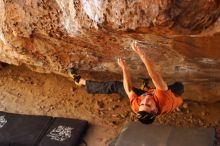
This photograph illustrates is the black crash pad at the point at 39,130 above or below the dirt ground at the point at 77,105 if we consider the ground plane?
below

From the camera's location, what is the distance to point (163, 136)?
4746mm

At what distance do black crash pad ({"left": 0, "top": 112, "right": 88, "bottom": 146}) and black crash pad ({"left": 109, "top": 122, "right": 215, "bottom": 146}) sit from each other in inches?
22.4

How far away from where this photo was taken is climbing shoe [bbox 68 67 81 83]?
16.1 feet

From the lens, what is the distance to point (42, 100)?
5.75m

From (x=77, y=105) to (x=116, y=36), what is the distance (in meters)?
1.71

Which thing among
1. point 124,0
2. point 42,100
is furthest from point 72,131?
point 124,0

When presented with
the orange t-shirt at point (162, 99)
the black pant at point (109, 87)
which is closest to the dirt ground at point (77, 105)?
the black pant at point (109, 87)

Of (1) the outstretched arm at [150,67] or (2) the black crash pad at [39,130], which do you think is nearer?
(1) the outstretched arm at [150,67]

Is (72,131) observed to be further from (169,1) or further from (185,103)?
(169,1)

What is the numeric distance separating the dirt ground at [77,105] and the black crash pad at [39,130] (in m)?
0.16

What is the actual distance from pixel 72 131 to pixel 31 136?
1.64 ft

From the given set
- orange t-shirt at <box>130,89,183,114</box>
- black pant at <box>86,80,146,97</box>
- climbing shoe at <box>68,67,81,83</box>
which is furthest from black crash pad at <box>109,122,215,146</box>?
climbing shoe at <box>68,67,81,83</box>

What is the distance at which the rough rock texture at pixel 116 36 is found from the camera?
10.2ft

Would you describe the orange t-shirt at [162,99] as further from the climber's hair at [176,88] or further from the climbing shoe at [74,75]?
the climbing shoe at [74,75]
